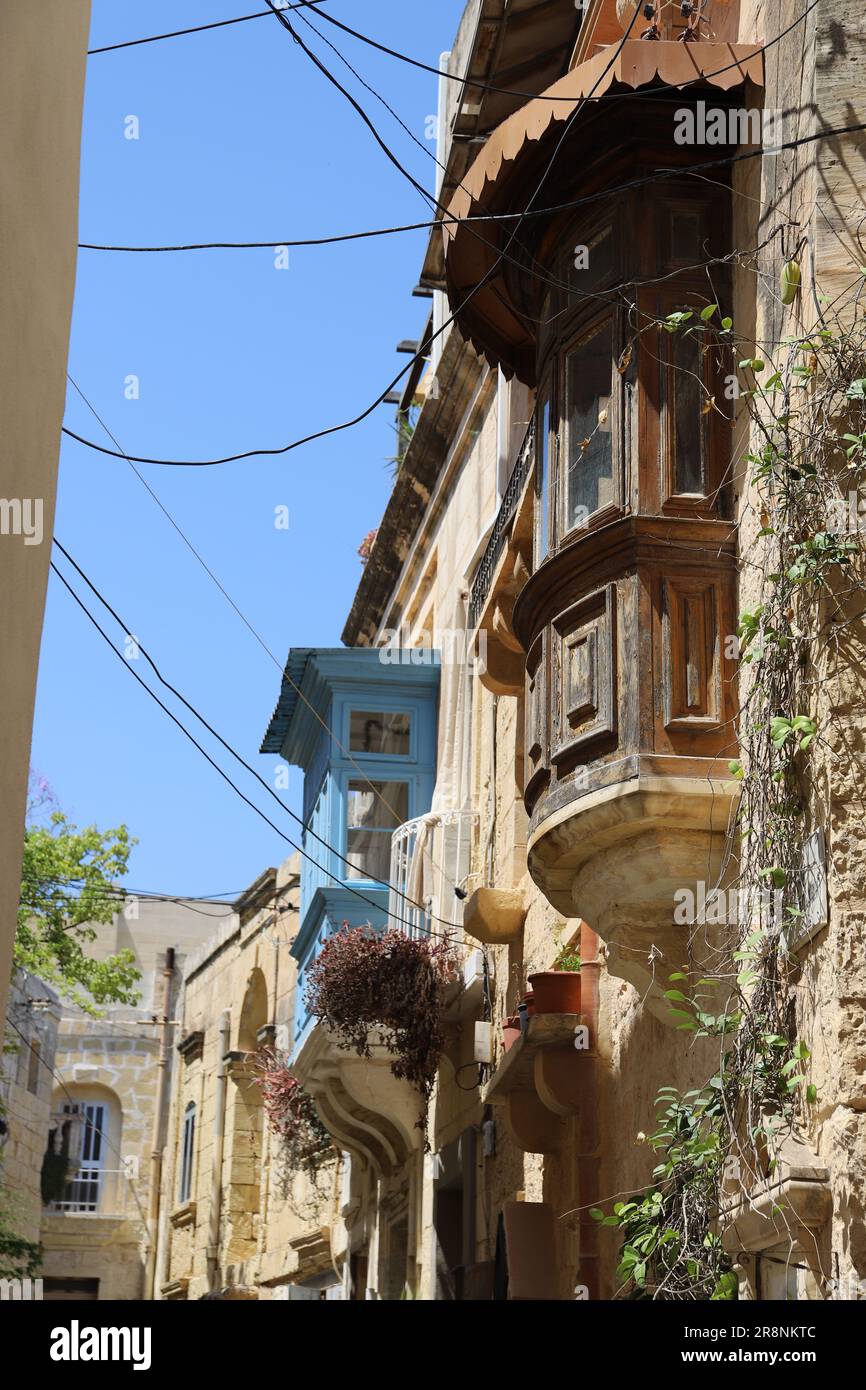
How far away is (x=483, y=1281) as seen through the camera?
11938mm

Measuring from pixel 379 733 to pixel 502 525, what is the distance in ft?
16.1

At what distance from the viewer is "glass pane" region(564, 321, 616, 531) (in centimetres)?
788

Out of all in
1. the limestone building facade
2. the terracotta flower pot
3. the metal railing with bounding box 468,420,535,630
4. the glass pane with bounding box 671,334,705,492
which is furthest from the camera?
the metal railing with bounding box 468,420,535,630

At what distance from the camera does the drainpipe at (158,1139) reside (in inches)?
1323

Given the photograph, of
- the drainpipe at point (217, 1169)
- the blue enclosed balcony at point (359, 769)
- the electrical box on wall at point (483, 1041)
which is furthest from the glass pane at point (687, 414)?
the drainpipe at point (217, 1169)

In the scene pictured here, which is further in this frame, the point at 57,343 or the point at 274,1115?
the point at 274,1115

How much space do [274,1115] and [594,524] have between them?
39.6 ft

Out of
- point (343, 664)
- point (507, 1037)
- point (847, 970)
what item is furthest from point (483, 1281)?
point (847, 970)

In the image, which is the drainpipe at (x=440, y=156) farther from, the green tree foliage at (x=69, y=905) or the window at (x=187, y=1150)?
the window at (x=187, y=1150)

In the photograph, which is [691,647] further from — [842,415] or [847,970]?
[847,970]

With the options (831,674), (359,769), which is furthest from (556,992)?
(359,769)

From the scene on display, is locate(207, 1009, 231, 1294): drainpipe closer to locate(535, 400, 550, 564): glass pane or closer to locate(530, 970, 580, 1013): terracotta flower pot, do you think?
locate(530, 970, 580, 1013): terracotta flower pot

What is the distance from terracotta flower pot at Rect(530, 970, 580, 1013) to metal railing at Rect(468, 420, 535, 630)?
283 centimetres

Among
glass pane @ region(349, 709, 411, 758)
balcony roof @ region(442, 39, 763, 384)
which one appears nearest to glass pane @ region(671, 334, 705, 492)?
balcony roof @ region(442, 39, 763, 384)
